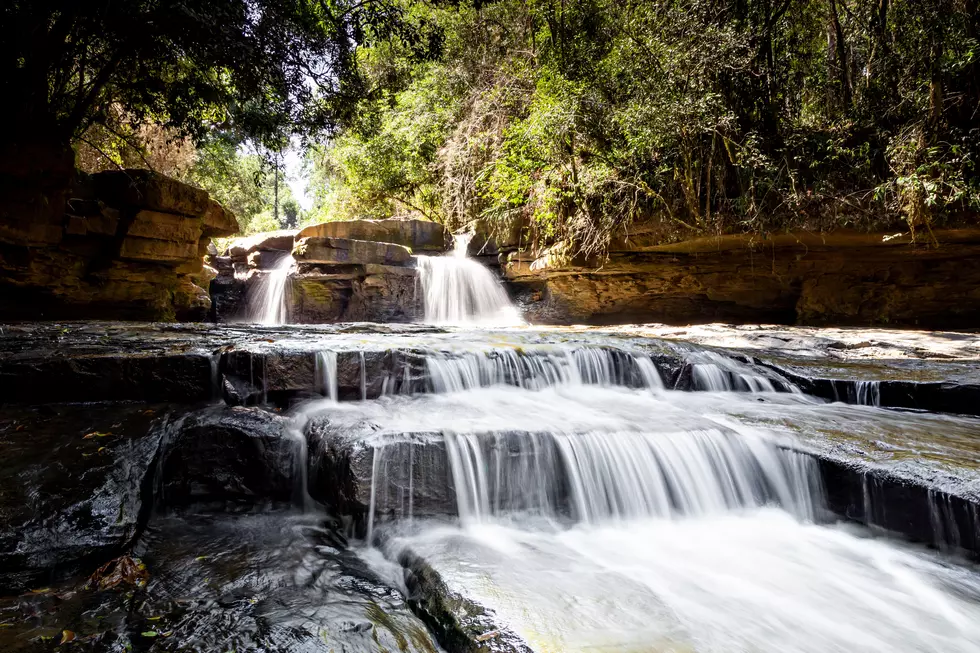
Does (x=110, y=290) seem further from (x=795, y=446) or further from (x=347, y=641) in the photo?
(x=795, y=446)

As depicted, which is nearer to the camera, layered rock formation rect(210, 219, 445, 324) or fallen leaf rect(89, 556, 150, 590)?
fallen leaf rect(89, 556, 150, 590)

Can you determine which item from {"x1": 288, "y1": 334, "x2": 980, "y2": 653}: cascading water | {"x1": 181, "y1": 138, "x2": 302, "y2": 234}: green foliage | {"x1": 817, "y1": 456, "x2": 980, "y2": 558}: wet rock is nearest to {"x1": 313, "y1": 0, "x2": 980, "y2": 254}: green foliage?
{"x1": 181, "y1": 138, "x2": 302, "y2": 234}: green foliage

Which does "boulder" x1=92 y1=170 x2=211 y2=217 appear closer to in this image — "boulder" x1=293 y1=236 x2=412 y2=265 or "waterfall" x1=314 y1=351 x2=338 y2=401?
"boulder" x1=293 y1=236 x2=412 y2=265

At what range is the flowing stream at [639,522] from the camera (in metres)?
2.18

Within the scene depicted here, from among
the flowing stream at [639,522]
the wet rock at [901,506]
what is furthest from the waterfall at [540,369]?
the wet rock at [901,506]

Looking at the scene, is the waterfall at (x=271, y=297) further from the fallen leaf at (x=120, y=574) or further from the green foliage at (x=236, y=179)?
the fallen leaf at (x=120, y=574)

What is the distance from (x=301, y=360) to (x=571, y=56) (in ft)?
29.0

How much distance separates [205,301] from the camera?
1085cm

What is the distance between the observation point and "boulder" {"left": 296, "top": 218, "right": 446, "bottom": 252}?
13047 millimetres

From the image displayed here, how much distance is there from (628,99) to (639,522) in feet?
26.1

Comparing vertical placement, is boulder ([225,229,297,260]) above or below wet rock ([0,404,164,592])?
above

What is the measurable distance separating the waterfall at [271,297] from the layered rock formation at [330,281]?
46mm

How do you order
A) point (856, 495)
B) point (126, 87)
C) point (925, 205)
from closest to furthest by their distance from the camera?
point (856, 495) < point (126, 87) < point (925, 205)

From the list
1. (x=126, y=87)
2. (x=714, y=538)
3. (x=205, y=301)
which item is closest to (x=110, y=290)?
(x=205, y=301)
